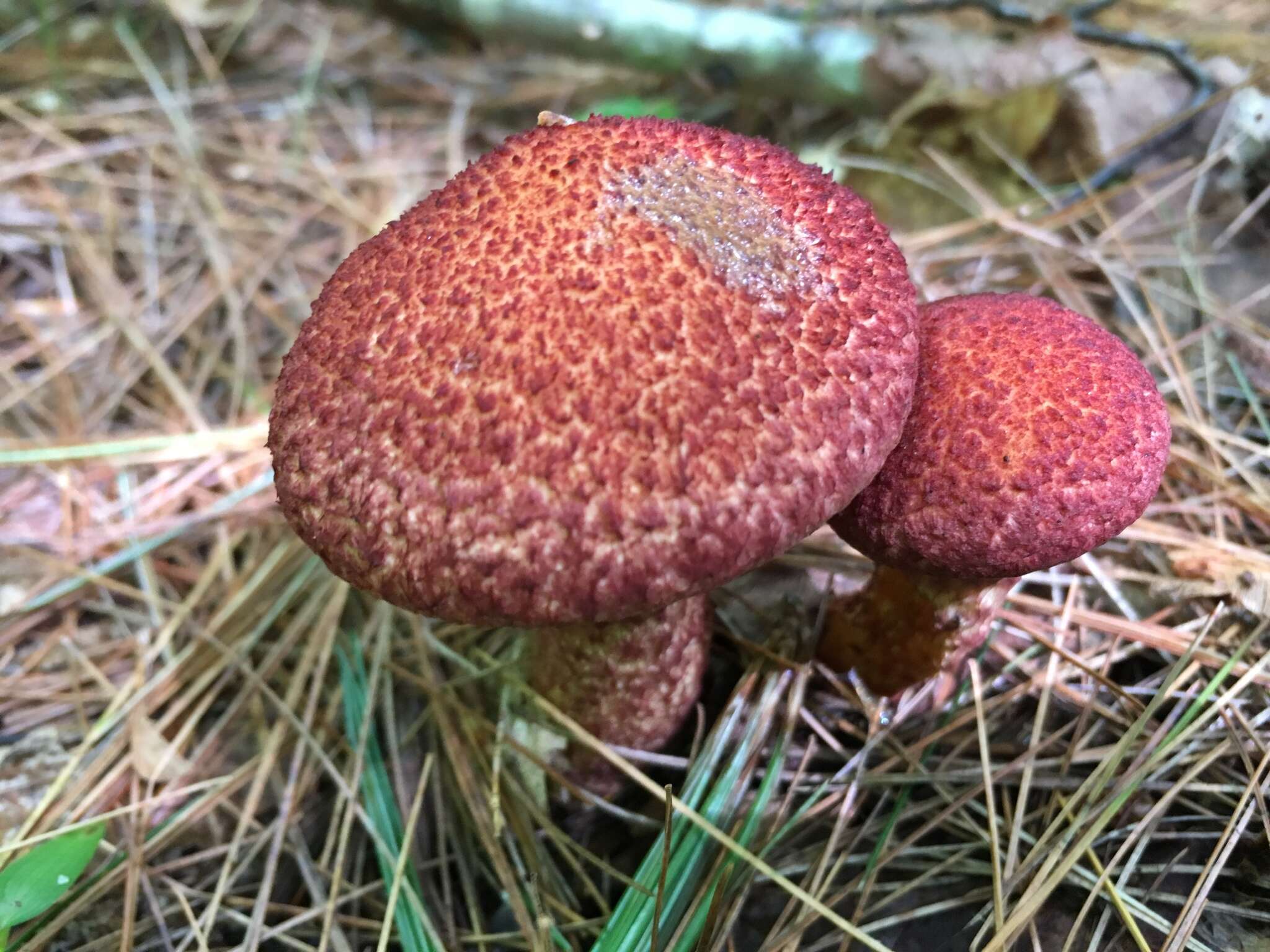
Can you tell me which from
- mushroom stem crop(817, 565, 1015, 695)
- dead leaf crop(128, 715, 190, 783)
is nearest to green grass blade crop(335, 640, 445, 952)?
dead leaf crop(128, 715, 190, 783)

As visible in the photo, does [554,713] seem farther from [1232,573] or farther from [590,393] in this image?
[1232,573]

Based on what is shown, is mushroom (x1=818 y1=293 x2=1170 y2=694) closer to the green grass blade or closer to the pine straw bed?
the pine straw bed

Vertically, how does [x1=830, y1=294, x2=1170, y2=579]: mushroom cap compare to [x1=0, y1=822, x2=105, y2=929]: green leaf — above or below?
above

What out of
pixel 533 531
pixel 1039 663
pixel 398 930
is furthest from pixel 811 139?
pixel 398 930

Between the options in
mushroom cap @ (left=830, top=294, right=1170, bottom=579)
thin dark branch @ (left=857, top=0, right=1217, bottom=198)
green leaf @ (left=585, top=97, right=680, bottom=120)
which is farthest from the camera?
green leaf @ (left=585, top=97, right=680, bottom=120)

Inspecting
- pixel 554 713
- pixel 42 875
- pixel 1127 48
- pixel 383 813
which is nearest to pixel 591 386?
pixel 554 713

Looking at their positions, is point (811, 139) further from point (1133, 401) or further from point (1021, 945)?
point (1021, 945)

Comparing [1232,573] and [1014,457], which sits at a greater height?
[1014,457]
